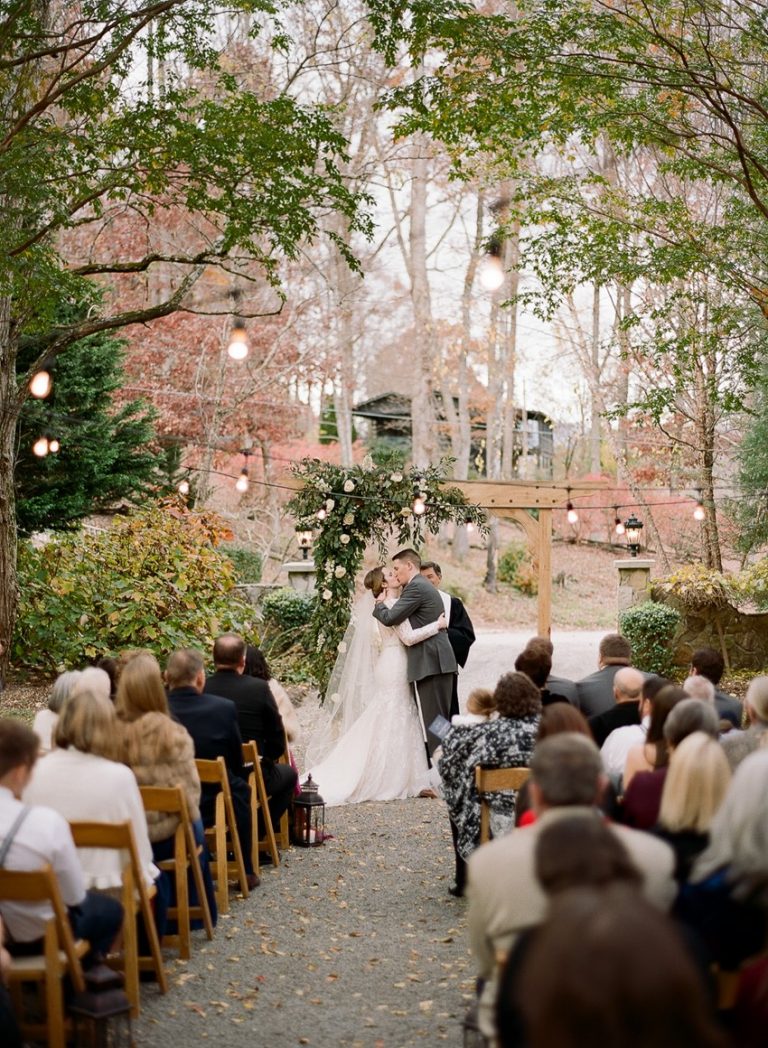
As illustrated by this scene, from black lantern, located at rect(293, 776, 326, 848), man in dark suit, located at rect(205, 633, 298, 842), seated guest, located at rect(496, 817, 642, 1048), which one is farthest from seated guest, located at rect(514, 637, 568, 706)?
seated guest, located at rect(496, 817, 642, 1048)

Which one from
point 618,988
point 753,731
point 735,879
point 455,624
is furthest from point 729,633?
point 618,988

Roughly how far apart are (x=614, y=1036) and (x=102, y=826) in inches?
123

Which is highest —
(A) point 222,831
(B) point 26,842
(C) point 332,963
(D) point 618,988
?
Result: (D) point 618,988

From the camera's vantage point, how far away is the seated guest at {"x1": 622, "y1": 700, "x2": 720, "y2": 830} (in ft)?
14.4

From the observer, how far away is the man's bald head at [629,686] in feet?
20.6

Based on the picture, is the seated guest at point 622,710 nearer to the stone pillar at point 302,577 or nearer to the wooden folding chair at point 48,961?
the wooden folding chair at point 48,961

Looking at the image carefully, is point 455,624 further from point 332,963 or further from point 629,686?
point 332,963

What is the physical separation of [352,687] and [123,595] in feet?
13.1

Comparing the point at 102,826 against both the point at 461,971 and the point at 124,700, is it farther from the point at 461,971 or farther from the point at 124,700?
the point at 461,971

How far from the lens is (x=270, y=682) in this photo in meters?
7.82

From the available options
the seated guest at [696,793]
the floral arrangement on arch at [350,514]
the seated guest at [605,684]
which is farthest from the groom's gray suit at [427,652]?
the seated guest at [696,793]

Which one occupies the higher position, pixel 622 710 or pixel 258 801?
pixel 622 710

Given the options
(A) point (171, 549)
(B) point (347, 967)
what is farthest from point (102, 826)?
(A) point (171, 549)

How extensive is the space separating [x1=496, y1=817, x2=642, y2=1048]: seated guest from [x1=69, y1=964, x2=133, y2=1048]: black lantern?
6.17 feet
